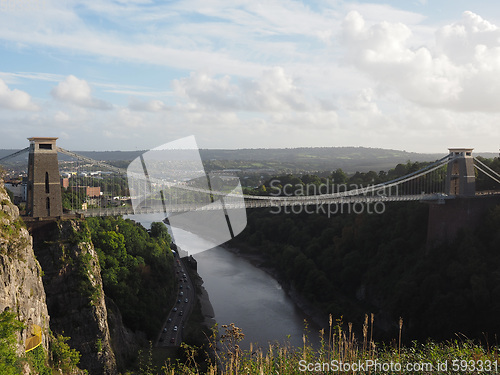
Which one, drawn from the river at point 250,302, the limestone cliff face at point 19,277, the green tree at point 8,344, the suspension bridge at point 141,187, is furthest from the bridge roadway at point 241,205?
the green tree at point 8,344

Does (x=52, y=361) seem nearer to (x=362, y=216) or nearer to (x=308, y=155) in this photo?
(x=362, y=216)

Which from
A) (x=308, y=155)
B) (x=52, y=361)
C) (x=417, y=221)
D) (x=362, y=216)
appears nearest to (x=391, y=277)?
(x=417, y=221)

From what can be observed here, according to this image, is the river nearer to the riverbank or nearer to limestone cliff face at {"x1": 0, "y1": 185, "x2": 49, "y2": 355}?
the riverbank

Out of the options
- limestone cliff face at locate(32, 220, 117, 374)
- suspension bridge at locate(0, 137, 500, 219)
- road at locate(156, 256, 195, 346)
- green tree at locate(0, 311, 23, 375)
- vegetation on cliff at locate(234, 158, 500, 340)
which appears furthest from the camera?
road at locate(156, 256, 195, 346)

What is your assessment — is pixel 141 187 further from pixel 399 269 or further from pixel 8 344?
pixel 8 344

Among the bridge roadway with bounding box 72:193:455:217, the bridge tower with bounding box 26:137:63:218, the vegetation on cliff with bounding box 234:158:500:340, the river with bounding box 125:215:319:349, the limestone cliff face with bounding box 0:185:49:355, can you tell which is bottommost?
the river with bounding box 125:215:319:349

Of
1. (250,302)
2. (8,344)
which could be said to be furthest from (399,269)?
(8,344)

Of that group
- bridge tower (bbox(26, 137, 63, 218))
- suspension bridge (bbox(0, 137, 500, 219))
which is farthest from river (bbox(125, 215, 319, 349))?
bridge tower (bbox(26, 137, 63, 218))
